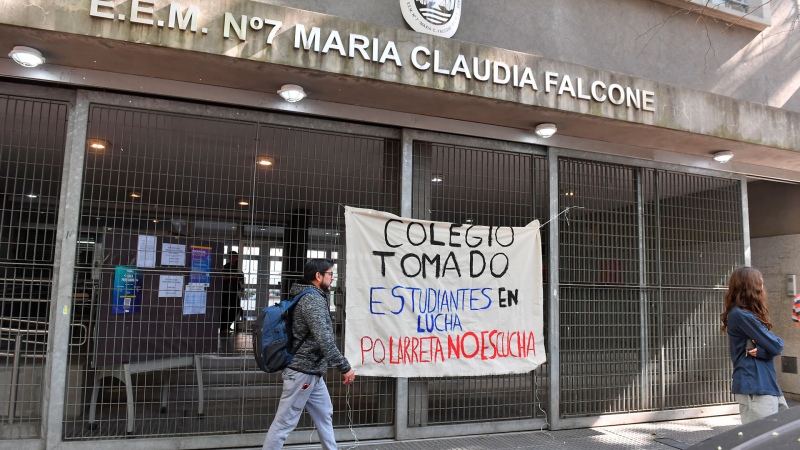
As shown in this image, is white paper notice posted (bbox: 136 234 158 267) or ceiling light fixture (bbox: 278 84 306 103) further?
white paper notice posted (bbox: 136 234 158 267)

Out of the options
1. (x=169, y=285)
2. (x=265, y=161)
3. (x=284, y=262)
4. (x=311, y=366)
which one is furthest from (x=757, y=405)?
(x=169, y=285)

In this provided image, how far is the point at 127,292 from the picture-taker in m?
5.39

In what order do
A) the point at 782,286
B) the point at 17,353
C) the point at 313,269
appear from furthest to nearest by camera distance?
the point at 782,286
the point at 17,353
the point at 313,269

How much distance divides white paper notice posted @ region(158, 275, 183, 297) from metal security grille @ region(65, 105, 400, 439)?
1 cm

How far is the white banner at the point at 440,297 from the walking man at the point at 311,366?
3.72ft

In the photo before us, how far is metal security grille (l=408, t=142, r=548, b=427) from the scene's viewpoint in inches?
243

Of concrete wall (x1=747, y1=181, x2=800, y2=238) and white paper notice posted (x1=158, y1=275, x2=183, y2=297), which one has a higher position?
concrete wall (x1=747, y1=181, x2=800, y2=238)

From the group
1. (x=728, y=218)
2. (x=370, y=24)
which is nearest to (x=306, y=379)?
(x=370, y=24)

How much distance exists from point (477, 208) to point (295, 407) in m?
3.44

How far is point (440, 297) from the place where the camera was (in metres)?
6.01

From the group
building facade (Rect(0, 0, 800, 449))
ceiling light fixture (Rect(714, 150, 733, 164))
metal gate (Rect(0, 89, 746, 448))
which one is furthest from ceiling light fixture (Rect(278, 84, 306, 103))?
ceiling light fixture (Rect(714, 150, 733, 164))

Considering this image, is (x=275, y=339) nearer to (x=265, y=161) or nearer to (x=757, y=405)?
(x=265, y=161)

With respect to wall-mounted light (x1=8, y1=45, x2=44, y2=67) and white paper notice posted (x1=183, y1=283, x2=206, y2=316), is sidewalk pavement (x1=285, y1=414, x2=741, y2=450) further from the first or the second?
wall-mounted light (x1=8, y1=45, x2=44, y2=67)

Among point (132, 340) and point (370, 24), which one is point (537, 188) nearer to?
point (370, 24)
